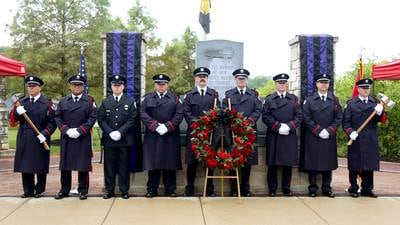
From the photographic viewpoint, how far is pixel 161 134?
265 inches

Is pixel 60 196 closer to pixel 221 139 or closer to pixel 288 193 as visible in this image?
pixel 221 139

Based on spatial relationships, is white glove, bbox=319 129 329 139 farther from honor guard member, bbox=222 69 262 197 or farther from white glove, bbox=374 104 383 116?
honor guard member, bbox=222 69 262 197

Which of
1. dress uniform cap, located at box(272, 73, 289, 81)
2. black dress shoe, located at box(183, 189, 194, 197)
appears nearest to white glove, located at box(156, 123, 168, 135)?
black dress shoe, located at box(183, 189, 194, 197)

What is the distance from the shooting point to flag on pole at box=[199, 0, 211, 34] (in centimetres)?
1068

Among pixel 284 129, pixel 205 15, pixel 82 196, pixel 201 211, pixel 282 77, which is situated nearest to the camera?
pixel 201 211

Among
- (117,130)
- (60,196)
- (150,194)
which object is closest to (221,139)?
(150,194)

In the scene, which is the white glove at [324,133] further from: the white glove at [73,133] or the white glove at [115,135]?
the white glove at [73,133]

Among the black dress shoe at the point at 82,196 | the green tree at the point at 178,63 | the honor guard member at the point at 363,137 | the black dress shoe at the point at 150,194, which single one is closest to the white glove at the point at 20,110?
the black dress shoe at the point at 82,196

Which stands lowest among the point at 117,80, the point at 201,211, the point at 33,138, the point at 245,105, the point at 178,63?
the point at 201,211

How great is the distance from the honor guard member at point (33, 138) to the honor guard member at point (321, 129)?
3756 mm

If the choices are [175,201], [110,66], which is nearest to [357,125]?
[175,201]

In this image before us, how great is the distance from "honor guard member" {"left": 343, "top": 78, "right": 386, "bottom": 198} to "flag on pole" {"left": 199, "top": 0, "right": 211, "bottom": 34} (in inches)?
177

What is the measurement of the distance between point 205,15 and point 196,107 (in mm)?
4293

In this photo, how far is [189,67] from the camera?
31.0 m
